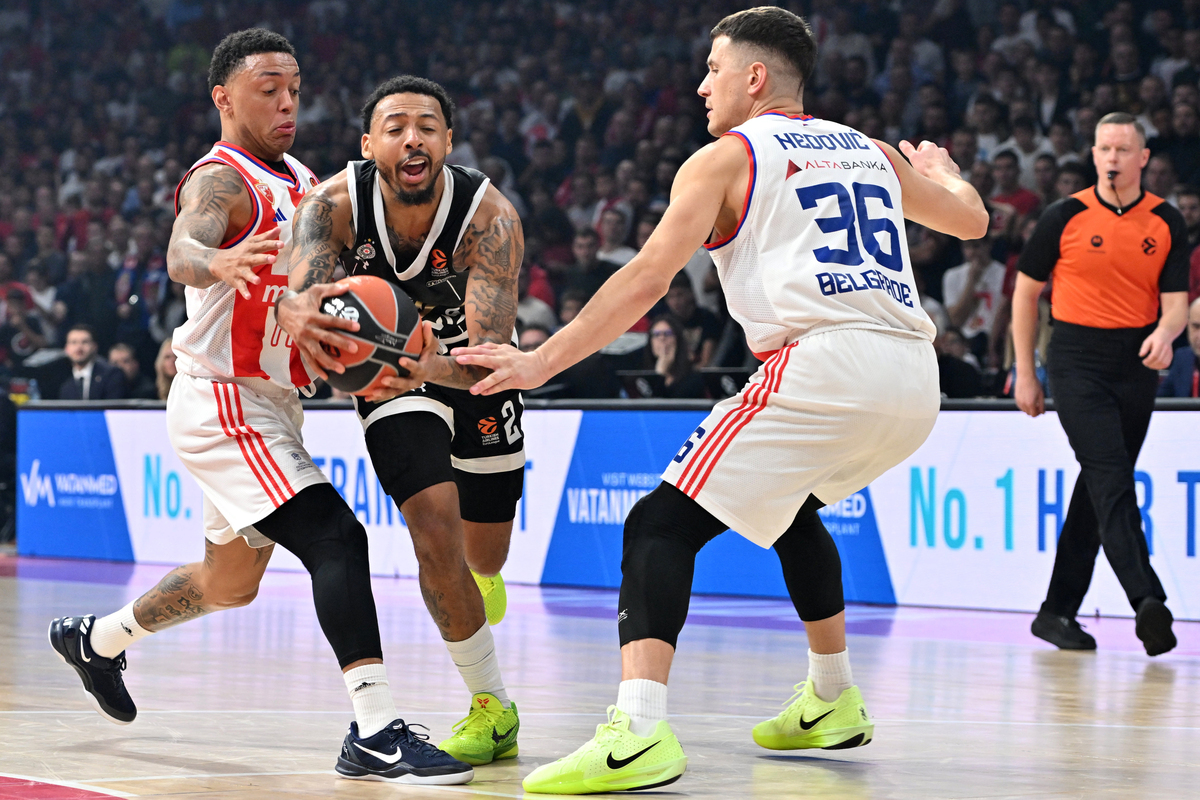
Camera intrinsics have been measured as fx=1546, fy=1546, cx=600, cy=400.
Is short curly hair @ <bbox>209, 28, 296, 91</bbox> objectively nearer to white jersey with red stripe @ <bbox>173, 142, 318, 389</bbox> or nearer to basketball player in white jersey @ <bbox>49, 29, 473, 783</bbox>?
basketball player in white jersey @ <bbox>49, 29, 473, 783</bbox>

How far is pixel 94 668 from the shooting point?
5.17m

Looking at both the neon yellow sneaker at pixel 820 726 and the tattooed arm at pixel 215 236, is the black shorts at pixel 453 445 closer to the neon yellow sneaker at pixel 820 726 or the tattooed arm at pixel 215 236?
the tattooed arm at pixel 215 236

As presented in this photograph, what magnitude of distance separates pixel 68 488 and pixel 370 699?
9860 mm

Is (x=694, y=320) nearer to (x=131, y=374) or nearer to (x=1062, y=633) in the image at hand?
(x=1062, y=633)

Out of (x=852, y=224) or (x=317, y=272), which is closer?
(x=852, y=224)

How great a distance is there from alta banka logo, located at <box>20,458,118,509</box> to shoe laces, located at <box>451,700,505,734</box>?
29.6 ft

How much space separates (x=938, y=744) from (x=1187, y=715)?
1174 millimetres

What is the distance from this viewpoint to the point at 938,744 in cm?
489

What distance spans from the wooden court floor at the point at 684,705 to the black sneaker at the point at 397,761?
0.19 ft

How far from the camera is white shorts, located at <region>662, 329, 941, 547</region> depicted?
404cm

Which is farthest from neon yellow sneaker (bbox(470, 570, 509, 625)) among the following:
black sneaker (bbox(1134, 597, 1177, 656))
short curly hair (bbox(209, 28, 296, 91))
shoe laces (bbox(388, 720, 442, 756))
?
black sneaker (bbox(1134, 597, 1177, 656))

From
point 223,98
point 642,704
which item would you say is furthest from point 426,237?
point 642,704

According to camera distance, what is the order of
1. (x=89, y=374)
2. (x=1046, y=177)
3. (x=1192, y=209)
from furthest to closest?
(x=89, y=374)
(x=1046, y=177)
(x=1192, y=209)

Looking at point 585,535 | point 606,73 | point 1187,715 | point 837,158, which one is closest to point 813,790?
point 837,158
